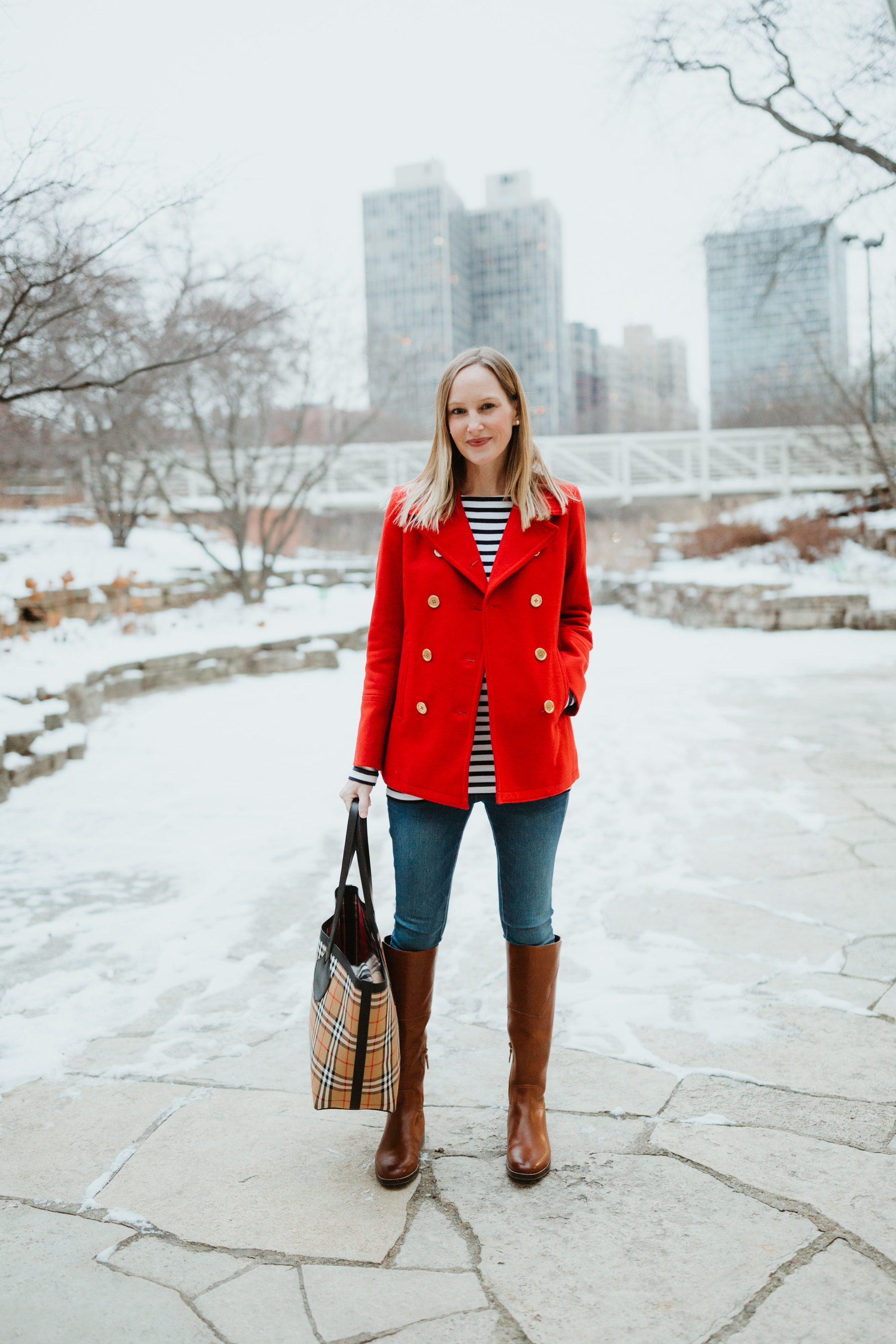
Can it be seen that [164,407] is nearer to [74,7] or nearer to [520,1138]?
[74,7]

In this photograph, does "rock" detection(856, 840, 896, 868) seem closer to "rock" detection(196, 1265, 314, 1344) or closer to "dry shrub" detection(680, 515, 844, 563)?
"rock" detection(196, 1265, 314, 1344)

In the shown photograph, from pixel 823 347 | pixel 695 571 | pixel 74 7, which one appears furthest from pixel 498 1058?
pixel 823 347

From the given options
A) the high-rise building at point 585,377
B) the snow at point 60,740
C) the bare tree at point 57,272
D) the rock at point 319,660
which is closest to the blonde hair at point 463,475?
the bare tree at point 57,272

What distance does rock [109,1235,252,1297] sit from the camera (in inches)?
65.3

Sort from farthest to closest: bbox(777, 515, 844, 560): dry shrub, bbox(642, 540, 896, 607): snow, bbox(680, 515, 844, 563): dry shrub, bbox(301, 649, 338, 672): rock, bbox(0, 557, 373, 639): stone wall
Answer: bbox(680, 515, 844, 563): dry shrub → bbox(777, 515, 844, 560): dry shrub → bbox(642, 540, 896, 607): snow → bbox(301, 649, 338, 672): rock → bbox(0, 557, 373, 639): stone wall

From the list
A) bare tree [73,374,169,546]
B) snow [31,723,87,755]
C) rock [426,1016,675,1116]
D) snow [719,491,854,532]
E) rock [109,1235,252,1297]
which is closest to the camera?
rock [109,1235,252,1297]

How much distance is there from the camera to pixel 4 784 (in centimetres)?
502

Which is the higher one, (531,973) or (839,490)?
(839,490)

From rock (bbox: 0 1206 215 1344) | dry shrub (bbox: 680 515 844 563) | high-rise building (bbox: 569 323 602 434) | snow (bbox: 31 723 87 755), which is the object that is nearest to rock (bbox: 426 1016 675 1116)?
rock (bbox: 0 1206 215 1344)

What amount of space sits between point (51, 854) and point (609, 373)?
39.0m

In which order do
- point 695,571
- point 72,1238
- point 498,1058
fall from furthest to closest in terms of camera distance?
point 695,571, point 498,1058, point 72,1238

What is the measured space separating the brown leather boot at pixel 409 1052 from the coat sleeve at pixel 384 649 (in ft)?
1.40

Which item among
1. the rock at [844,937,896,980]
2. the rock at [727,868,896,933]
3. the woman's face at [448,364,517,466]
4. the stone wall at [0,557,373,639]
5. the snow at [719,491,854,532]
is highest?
the snow at [719,491,854,532]

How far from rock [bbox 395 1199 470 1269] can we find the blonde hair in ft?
4.43
